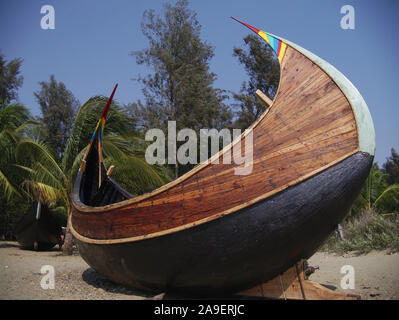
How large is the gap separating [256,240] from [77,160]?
25.4ft

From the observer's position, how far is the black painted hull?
356 cm

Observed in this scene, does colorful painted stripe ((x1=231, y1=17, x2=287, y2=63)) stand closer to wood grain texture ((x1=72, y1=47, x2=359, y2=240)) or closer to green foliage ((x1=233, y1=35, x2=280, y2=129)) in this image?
wood grain texture ((x1=72, y1=47, x2=359, y2=240))

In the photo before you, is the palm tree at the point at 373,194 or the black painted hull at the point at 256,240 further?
the palm tree at the point at 373,194

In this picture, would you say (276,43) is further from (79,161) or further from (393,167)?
(393,167)

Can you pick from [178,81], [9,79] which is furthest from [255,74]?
[9,79]

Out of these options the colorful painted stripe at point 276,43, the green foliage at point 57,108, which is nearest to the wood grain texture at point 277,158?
the colorful painted stripe at point 276,43

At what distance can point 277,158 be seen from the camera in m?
3.61

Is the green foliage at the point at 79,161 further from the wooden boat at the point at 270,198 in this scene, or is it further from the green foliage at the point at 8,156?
the wooden boat at the point at 270,198

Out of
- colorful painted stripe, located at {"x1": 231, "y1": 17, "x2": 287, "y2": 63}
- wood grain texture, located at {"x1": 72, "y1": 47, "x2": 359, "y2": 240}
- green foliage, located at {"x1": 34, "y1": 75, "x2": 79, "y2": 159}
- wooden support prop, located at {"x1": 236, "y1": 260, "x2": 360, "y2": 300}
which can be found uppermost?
green foliage, located at {"x1": 34, "y1": 75, "x2": 79, "y2": 159}

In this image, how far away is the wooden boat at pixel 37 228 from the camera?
11.7 metres

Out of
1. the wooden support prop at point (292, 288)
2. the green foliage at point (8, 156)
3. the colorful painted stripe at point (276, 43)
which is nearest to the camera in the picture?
the wooden support prop at point (292, 288)

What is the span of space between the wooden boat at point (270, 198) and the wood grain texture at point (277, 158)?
0.03 feet

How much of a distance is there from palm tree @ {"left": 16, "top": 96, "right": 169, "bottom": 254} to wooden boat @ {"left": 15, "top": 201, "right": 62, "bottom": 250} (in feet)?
4.54

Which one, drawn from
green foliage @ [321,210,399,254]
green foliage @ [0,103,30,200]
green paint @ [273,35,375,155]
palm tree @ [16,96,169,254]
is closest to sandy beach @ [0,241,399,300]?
green foliage @ [321,210,399,254]
